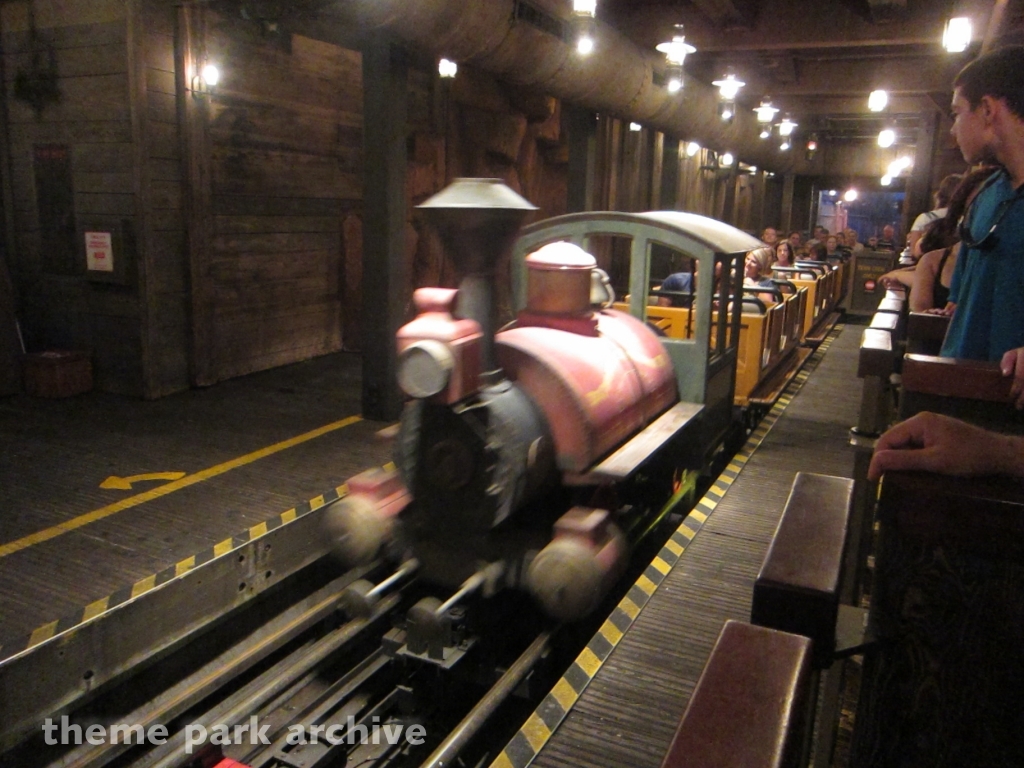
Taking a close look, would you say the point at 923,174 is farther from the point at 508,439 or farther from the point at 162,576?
the point at 162,576

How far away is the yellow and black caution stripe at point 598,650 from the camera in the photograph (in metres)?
3.19

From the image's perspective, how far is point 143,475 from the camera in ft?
21.3

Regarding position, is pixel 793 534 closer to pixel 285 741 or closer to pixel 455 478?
pixel 455 478

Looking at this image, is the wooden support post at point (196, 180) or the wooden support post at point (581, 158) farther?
the wooden support post at point (581, 158)

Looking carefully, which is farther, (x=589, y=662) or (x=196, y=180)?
(x=196, y=180)

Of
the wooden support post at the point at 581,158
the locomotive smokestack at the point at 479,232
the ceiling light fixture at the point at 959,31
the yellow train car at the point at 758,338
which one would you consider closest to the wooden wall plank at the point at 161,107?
the wooden support post at the point at 581,158

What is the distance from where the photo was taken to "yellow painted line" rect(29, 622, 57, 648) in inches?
155

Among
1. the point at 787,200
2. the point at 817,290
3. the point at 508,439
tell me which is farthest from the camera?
the point at 787,200

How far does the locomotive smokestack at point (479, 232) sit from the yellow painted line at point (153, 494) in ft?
10.2

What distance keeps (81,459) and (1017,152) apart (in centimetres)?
685

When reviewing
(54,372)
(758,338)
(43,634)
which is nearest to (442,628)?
(43,634)

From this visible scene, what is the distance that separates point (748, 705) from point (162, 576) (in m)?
4.22

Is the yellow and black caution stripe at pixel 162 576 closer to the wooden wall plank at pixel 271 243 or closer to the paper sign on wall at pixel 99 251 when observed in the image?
the paper sign on wall at pixel 99 251

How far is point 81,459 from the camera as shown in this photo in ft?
22.4
